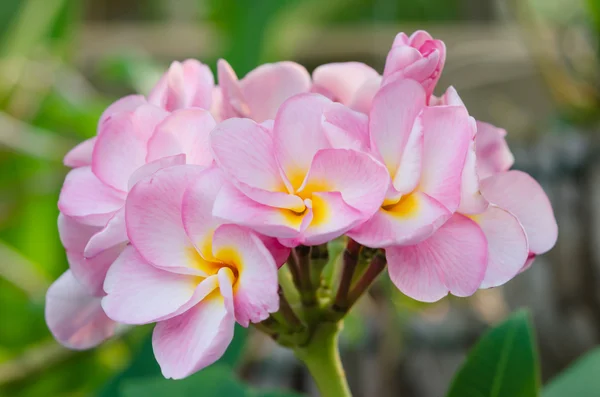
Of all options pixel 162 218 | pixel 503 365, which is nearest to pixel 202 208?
pixel 162 218

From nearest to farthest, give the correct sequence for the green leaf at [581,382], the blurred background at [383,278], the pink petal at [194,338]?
the pink petal at [194,338] < the green leaf at [581,382] < the blurred background at [383,278]

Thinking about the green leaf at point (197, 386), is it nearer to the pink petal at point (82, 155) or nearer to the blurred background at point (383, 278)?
the pink petal at point (82, 155)

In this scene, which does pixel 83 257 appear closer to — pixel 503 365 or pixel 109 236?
pixel 109 236

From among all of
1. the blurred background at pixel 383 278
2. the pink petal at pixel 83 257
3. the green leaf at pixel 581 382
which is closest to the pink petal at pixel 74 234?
the pink petal at pixel 83 257

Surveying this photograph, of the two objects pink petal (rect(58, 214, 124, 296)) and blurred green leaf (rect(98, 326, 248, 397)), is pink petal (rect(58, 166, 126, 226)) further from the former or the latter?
blurred green leaf (rect(98, 326, 248, 397))

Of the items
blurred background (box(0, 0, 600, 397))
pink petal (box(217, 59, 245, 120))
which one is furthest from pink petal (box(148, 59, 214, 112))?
blurred background (box(0, 0, 600, 397))

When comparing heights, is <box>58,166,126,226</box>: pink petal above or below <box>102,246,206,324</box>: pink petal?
above

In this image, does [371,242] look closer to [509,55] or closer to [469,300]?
[469,300]
